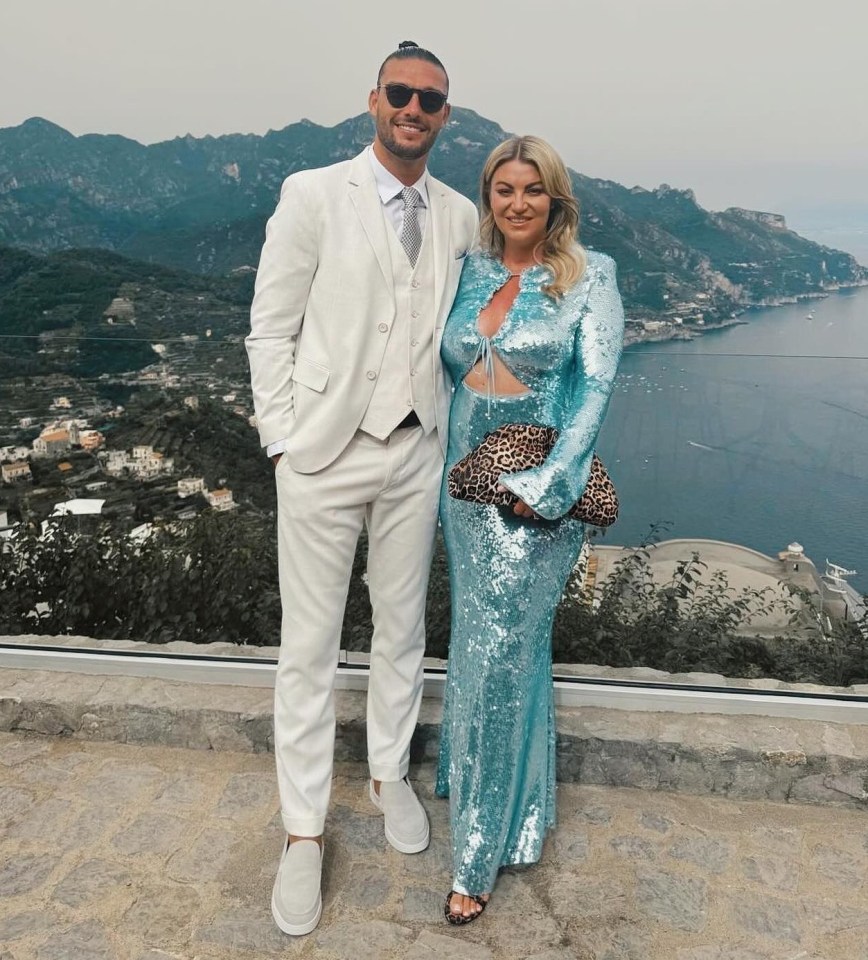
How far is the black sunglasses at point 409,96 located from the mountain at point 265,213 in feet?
2.07

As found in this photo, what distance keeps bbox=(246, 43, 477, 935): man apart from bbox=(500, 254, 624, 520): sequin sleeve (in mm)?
340

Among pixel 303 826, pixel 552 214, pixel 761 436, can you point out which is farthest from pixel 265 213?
pixel 303 826

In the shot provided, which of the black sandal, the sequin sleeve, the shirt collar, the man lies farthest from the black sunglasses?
the black sandal

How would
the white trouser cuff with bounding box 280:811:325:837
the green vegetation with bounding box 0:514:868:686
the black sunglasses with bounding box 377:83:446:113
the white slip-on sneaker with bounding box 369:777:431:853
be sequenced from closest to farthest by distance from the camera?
the black sunglasses with bounding box 377:83:446:113 < the white trouser cuff with bounding box 280:811:325:837 < the white slip-on sneaker with bounding box 369:777:431:853 < the green vegetation with bounding box 0:514:868:686

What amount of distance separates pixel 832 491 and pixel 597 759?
1.17 m

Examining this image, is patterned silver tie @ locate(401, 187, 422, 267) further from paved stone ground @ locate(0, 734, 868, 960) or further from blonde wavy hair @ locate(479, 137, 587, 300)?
paved stone ground @ locate(0, 734, 868, 960)

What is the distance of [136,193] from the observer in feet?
10.2

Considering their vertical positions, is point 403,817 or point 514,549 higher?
point 514,549

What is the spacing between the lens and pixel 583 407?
190cm

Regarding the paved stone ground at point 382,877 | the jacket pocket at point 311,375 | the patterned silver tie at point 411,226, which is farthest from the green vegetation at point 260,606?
the patterned silver tie at point 411,226

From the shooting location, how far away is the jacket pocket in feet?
6.50

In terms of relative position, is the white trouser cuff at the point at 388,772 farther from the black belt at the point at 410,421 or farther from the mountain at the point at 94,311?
the mountain at the point at 94,311

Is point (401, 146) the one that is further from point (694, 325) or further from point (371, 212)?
point (694, 325)

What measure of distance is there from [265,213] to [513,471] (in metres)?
1.59
